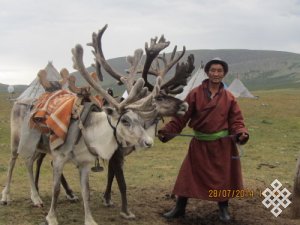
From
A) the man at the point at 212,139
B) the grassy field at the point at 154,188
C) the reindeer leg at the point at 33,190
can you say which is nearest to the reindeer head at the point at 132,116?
the man at the point at 212,139

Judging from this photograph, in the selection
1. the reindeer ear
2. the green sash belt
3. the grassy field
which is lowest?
the grassy field

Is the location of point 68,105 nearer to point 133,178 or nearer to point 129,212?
point 129,212

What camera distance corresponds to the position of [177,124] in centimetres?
641

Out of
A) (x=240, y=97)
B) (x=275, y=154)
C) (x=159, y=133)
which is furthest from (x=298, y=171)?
(x=240, y=97)

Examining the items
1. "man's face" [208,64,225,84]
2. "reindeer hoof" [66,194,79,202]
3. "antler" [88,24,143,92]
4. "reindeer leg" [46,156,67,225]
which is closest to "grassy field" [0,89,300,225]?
"reindeer hoof" [66,194,79,202]

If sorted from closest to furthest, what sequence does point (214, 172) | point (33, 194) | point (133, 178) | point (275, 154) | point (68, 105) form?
point (68, 105), point (214, 172), point (33, 194), point (133, 178), point (275, 154)

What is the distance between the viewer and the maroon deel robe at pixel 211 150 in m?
6.20

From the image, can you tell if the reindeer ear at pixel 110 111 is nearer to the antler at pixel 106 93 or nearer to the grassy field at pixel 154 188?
the antler at pixel 106 93

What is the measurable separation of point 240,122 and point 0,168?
5.91 metres

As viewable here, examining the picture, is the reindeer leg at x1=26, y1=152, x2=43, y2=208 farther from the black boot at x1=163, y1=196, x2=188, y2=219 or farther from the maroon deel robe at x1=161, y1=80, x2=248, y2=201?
the maroon deel robe at x1=161, y1=80, x2=248, y2=201

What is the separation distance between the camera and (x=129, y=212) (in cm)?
630

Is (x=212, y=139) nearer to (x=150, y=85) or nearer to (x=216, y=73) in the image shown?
(x=216, y=73)

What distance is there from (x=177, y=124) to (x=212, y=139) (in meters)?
0.53

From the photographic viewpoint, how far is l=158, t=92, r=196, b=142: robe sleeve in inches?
249
